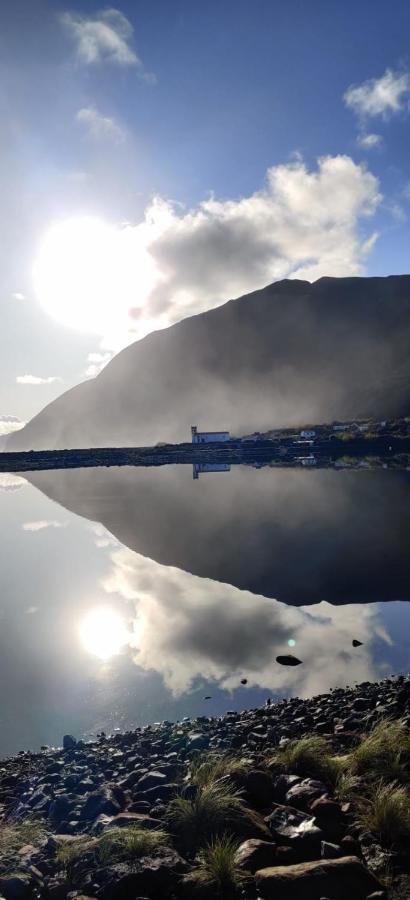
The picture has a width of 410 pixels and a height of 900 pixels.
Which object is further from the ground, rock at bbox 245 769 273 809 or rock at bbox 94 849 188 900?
rock at bbox 94 849 188 900

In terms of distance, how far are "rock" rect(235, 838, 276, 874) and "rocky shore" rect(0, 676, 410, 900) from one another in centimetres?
2

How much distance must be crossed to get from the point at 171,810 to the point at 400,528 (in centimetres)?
3456

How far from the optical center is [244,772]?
9727 mm

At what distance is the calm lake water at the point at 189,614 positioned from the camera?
643 inches

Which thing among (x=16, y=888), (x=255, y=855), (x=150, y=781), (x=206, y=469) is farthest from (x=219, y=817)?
(x=206, y=469)

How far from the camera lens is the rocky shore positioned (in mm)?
7016

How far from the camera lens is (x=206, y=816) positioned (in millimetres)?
8406

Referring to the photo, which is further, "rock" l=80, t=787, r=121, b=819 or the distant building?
the distant building

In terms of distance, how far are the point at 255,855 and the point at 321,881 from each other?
1159 millimetres

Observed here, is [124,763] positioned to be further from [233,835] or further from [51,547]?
[51,547]

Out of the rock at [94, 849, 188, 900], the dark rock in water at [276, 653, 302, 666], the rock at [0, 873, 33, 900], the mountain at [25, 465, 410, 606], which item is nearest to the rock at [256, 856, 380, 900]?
the rock at [94, 849, 188, 900]

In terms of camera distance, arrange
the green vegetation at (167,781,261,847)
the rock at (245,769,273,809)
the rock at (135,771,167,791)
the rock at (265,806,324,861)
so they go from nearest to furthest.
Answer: the rock at (265,806,324,861) < the green vegetation at (167,781,261,847) < the rock at (245,769,273,809) < the rock at (135,771,167,791)

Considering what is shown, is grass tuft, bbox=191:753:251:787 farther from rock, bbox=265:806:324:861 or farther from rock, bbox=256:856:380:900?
rock, bbox=256:856:380:900

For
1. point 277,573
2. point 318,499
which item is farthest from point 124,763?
point 318,499
